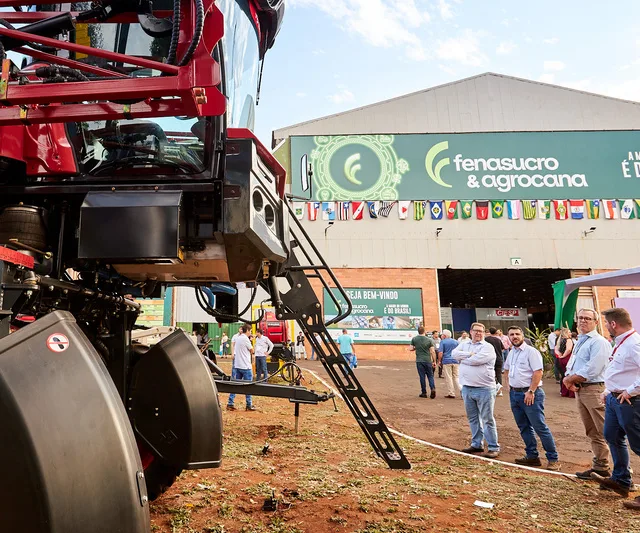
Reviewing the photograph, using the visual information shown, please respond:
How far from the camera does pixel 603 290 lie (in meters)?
26.5

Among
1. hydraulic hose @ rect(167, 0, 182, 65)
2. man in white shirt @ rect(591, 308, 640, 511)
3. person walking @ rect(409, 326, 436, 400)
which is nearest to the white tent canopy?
person walking @ rect(409, 326, 436, 400)

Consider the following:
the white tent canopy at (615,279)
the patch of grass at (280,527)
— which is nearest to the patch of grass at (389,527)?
the patch of grass at (280,527)

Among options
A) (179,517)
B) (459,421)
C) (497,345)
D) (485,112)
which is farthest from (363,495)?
(485,112)

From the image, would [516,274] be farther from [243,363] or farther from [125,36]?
[125,36]

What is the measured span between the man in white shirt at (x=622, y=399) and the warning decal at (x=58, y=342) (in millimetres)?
5231

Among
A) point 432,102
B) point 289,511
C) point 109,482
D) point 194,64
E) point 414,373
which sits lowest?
point 414,373

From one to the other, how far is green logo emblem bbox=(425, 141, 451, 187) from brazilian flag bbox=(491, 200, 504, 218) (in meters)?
2.96

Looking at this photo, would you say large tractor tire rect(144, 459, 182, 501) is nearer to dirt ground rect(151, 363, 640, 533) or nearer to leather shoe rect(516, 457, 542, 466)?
dirt ground rect(151, 363, 640, 533)

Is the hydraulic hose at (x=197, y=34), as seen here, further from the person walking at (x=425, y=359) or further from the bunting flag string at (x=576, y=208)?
the bunting flag string at (x=576, y=208)

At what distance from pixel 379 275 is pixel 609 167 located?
1539cm

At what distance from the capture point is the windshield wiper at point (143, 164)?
2.81 meters

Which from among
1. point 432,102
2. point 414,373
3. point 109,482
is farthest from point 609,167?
point 109,482

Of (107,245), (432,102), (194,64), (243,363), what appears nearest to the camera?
(194,64)

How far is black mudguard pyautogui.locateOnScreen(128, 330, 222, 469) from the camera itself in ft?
10.6
